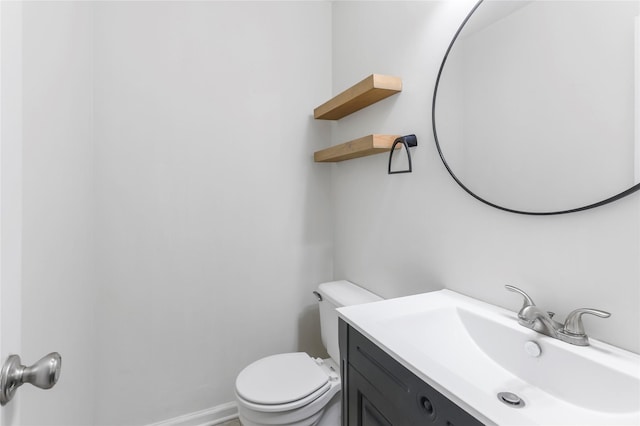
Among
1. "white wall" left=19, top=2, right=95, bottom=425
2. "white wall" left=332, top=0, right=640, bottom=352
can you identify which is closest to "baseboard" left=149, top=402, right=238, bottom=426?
"white wall" left=19, top=2, right=95, bottom=425

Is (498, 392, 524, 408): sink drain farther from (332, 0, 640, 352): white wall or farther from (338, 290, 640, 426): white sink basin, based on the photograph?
(332, 0, 640, 352): white wall

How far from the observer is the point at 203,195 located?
1.64 m

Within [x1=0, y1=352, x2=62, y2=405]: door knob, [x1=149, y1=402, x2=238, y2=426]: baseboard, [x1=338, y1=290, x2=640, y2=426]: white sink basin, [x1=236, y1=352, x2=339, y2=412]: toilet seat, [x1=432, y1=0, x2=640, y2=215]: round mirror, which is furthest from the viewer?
[x1=149, y1=402, x2=238, y2=426]: baseboard

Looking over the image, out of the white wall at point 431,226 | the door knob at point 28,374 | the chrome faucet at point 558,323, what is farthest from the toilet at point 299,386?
the door knob at point 28,374

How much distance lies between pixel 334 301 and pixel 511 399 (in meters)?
0.91

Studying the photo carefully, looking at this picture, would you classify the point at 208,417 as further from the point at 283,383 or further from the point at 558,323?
the point at 558,323

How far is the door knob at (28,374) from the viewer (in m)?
0.45

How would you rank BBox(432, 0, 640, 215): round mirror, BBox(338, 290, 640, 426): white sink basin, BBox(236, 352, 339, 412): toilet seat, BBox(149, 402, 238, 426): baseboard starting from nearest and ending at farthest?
BBox(338, 290, 640, 426): white sink basin → BBox(432, 0, 640, 215): round mirror → BBox(236, 352, 339, 412): toilet seat → BBox(149, 402, 238, 426): baseboard

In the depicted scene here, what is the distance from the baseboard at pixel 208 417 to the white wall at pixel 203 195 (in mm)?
34

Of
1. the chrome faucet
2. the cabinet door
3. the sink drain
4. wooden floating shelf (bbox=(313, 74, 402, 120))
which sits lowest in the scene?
the cabinet door

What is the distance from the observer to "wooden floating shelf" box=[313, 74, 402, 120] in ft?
4.30

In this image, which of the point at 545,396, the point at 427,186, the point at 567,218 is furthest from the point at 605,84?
the point at 545,396

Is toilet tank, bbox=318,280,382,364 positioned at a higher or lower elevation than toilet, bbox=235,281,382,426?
higher

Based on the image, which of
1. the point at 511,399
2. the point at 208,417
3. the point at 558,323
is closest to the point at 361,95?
the point at 558,323
